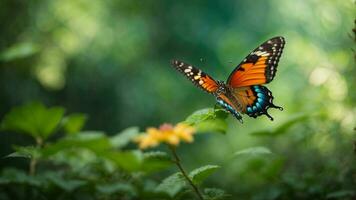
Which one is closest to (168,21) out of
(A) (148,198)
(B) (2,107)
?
(B) (2,107)

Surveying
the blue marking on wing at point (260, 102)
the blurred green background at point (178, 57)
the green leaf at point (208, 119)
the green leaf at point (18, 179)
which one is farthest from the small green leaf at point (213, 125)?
the blurred green background at point (178, 57)

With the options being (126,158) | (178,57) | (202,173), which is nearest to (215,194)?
(202,173)

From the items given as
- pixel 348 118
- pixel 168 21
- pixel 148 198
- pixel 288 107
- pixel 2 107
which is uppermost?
pixel 168 21

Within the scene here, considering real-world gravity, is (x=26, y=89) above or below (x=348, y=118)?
above

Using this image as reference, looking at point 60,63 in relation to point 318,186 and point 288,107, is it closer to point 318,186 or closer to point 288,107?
point 288,107

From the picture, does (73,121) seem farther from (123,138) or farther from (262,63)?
(262,63)

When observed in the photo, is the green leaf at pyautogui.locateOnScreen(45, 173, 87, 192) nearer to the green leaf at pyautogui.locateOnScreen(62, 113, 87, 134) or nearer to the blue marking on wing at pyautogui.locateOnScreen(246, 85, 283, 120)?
the green leaf at pyautogui.locateOnScreen(62, 113, 87, 134)

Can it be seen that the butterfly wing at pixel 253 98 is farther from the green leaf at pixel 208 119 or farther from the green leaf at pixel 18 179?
the green leaf at pixel 18 179

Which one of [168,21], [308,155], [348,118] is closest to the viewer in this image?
[348,118]
